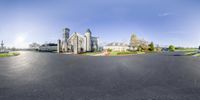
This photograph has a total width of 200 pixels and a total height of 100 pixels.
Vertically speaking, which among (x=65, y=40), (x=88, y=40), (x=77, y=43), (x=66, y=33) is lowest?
(x=77, y=43)

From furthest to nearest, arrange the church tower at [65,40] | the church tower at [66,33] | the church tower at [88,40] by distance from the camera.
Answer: the church tower at [66,33], the church tower at [65,40], the church tower at [88,40]

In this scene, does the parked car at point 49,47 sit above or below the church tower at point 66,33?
below

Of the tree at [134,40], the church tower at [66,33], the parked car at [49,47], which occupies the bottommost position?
the parked car at [49,47]

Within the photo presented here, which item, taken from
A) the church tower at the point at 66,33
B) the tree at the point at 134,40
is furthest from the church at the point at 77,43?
the tree at the point at 134,40

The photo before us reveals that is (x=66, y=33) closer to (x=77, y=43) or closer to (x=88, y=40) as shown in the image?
(x=88, y=40)

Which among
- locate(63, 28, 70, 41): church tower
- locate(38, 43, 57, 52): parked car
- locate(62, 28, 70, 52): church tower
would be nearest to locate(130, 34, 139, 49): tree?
locate(62, 28, 70, 52): church tower

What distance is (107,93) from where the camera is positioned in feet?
35.4

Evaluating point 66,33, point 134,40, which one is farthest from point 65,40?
point 134,40

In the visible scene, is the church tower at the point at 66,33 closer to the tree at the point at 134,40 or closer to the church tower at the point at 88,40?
the church tower at the point at 88,40

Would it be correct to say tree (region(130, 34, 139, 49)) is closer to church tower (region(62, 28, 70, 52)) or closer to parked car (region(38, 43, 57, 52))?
church tower (region(62, 28, 70, 52))

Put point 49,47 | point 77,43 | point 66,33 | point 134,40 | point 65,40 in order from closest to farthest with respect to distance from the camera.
Answer: point 77,43, point 134,40, point 65,40, point 66,33, point 49,47

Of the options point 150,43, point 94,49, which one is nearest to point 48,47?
point 94,49

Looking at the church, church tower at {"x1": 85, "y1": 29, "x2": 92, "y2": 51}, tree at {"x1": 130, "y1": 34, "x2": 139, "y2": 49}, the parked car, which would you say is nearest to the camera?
the church

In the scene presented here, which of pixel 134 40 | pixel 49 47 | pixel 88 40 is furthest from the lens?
pixel 49 47
